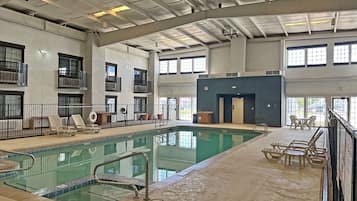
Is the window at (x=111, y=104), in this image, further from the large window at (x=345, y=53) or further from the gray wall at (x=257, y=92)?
the large window at (x=345, y=53)

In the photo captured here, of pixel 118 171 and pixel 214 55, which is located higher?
pixel 214 55

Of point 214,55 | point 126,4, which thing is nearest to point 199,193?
point 126,4

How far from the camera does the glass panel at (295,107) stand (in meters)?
15.7

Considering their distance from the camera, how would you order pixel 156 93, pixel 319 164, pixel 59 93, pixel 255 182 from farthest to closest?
pixel 156 93, pixel 59 93, pixel 319 164, pixel 255 182

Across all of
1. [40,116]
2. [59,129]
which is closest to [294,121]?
[59,129]

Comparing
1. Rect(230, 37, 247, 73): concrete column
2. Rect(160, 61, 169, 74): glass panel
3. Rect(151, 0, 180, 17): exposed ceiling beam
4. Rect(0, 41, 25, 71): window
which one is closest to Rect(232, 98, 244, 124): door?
Rect(230, 37, 247, 73): concrete column

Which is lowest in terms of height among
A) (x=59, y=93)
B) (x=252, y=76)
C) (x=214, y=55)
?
(x=59, y=93)

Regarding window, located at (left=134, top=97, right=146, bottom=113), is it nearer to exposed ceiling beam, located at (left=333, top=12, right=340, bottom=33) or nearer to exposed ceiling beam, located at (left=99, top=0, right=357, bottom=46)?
exposed ceiling beam, located at (left=99, top=0, right=357, bottom=46)

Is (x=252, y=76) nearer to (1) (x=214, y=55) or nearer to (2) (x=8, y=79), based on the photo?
(1) (x=214, y=55)

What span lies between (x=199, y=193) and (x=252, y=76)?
12.4 metres

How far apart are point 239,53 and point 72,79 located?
9274 millimetres

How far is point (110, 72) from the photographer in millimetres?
16938

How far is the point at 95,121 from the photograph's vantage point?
14227 mm

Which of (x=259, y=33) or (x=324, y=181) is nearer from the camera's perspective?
(x=324, y=181)
